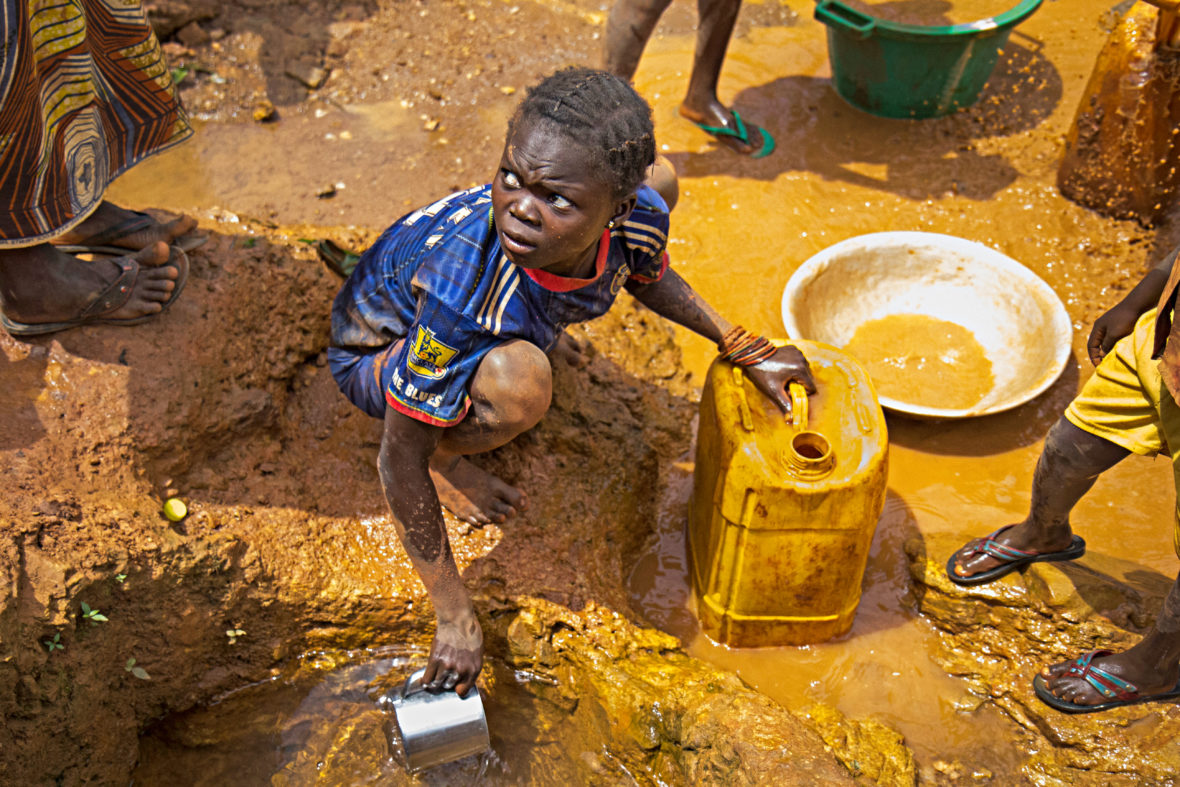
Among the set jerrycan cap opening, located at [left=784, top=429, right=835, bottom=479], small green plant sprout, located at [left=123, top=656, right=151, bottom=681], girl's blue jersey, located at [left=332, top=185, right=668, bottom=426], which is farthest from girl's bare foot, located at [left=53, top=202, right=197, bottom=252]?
jerrycan cap opening, located at [left=784, top=429, right=835, bottom=479]

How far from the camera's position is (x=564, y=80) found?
1725 mm

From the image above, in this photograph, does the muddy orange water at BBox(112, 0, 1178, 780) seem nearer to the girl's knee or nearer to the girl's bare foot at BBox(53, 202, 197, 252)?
the girl's bare foot at BBox(53, 202, 197, 252)

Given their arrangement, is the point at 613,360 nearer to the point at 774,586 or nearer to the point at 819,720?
the point at 774,586

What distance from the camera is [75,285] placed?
2.26 metres

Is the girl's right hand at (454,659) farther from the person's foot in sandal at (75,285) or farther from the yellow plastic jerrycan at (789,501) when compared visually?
the person's foot in sandal at (75,285)

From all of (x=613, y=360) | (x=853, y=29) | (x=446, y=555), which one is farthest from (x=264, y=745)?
(x=853, y=29)

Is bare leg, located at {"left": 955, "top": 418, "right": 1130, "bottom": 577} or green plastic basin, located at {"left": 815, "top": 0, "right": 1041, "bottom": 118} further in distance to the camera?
green plastic basin, located at {"left": 815, "top": 0, "right": 1041, "bottom": 118}

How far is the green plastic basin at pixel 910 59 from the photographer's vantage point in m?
3.78

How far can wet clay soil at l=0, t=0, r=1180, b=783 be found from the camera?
2266 millimetres

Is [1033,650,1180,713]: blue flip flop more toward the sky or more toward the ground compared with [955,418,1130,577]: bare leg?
more toward the ground

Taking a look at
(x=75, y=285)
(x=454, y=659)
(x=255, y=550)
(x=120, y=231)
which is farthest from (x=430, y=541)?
(x=120, y=231)

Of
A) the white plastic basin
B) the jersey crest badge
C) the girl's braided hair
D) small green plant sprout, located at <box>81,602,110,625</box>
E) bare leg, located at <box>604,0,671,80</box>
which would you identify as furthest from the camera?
bare leg, located at <box>604,0,671,80</box>

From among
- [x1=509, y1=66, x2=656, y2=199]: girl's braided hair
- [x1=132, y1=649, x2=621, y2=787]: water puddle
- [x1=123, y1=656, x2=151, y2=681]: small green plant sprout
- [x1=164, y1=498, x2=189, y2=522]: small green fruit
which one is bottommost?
[x1=132, y1=649, x2=621, y2=787]: water puddle

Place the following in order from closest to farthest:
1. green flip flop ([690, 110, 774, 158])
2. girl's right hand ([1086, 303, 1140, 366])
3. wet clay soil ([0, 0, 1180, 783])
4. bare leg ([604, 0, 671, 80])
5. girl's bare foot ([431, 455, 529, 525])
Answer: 1. girl's right hand ([1086, 303, 1140, 366])
2. wet clay soil ([0, 0, 1180, 783])
3. girl's bare foot ([431, 455, 529, 525])
4. bare leg ([604, 0, 671, 80])
5. green flip flop ([690, 110, 774, 158])
